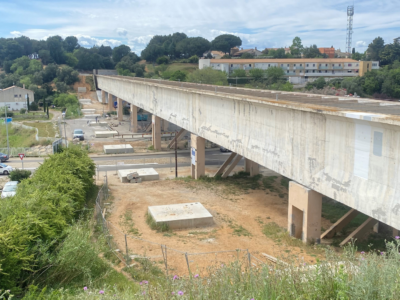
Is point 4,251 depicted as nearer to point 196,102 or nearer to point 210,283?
point 210,283

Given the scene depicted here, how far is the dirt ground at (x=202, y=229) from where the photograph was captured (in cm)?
1651

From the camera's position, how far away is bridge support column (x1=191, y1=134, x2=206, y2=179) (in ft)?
103

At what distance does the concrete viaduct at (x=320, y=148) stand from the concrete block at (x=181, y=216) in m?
4.40

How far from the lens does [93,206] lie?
24.2 m

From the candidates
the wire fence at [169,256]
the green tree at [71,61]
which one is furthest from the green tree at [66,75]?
the wire fence at [169,256]

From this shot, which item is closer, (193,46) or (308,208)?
(308,208)

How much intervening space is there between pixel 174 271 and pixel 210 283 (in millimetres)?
7232

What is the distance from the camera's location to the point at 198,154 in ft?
104

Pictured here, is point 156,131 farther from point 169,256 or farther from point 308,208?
point 169,256

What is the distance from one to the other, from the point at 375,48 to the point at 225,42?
69.5 meters

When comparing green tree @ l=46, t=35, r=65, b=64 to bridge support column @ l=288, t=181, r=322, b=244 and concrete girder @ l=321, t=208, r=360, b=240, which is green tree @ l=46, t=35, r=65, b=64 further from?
concrete girder @ l=321, t=208, r=360, b=240

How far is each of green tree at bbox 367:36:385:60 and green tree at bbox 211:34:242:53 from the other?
6654cm

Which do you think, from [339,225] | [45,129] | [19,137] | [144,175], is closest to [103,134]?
[45,129]

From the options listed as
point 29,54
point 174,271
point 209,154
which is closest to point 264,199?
point 174,271
